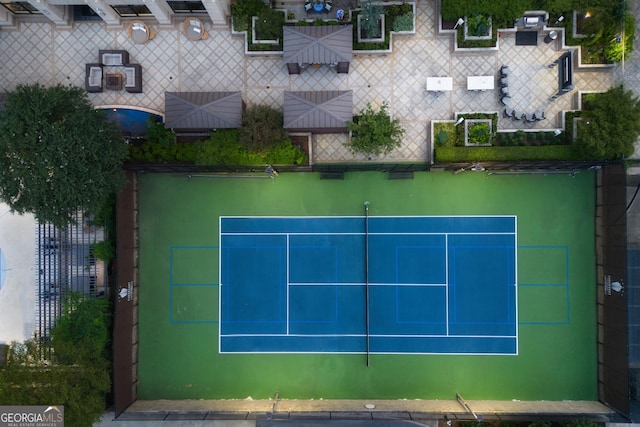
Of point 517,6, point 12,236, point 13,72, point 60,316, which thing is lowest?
point 60,316

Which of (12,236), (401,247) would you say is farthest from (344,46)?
(12,236)

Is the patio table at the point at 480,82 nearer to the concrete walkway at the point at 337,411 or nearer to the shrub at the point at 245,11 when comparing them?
the shrub at the point at 245,11

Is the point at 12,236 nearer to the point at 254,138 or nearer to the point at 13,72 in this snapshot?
the point at 13,72

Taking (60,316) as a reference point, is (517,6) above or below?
above

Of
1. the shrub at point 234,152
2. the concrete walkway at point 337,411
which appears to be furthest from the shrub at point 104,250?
the concrete walkway at point 337,411

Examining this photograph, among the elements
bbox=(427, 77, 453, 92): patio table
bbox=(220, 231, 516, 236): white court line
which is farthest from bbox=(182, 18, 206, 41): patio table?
bbox=(427, 77, 453, 92): patio table

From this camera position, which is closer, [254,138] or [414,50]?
[254,138]
